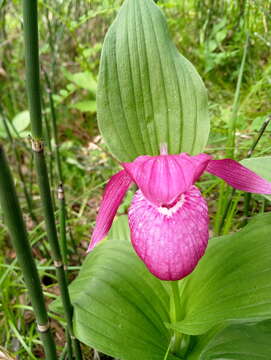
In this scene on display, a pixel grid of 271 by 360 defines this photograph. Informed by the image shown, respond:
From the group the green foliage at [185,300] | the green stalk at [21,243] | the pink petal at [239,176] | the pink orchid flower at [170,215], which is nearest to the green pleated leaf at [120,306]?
the green foliage at [185,300]

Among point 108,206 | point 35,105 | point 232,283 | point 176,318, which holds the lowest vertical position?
point 176,318

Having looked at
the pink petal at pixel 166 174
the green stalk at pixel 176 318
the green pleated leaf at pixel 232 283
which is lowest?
the green stalk at pixel 176 318

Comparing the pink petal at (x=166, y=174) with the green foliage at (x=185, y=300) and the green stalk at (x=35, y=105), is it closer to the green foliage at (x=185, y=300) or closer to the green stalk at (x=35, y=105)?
the green stalk at (x=35, y=105)

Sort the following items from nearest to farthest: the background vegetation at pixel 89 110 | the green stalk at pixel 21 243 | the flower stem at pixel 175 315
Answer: the green stalk at pixel 21 243, the flower stem at pixel 175 315, the background vegetation at pixel 89 110

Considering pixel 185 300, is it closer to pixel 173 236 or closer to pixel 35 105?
pixel 173 236

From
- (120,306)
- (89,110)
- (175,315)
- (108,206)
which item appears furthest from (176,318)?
(89,110)

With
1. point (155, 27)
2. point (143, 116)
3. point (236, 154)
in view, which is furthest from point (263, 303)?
point (236, 154)

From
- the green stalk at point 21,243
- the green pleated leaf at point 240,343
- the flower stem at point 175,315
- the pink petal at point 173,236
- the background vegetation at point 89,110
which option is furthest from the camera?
the background vegetation at point 89,110

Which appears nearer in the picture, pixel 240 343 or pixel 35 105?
pixel 35 105
